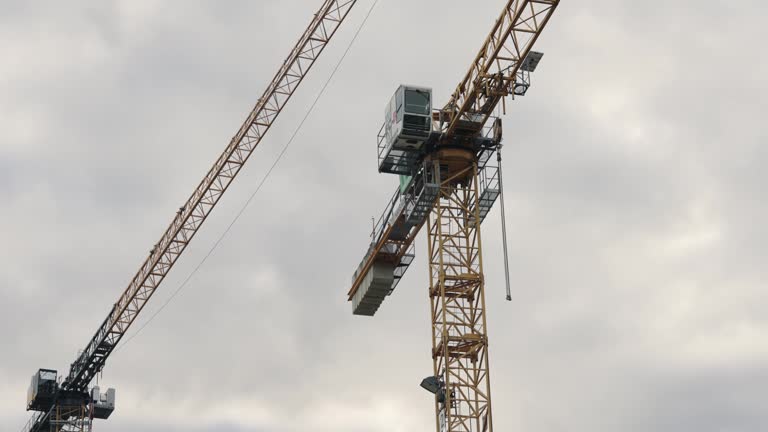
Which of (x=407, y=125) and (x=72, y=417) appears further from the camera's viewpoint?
(x=72, y=417)

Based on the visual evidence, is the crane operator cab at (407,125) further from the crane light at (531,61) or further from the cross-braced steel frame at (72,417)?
the cross-braced steel frame at (72,417)

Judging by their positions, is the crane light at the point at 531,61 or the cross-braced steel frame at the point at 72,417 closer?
the crane light at the point at 531,61

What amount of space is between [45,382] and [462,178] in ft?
233

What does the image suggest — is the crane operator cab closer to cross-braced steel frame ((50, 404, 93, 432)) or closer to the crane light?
the crane light

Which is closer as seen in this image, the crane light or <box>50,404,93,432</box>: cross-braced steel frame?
Result: the crane light

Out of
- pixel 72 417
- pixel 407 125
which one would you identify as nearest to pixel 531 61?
pixel 407 125

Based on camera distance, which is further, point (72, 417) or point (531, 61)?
point (72, 417)

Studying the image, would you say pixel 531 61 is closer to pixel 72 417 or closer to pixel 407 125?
pixel 407 125

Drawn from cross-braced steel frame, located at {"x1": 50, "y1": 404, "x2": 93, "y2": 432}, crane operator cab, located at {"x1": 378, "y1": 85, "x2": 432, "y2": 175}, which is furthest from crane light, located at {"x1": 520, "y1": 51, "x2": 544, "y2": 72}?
cross-braced steel frame, located at {"x1": 50, "y1": 404, "x2": 93, "y2": 432}

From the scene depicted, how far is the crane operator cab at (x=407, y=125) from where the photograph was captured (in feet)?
252

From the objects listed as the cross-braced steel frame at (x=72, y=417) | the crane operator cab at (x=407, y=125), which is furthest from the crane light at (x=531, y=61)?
the cross-braced steel frame at (x=72, y=417)

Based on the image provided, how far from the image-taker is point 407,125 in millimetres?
76750

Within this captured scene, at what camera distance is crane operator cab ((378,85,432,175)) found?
252 feet

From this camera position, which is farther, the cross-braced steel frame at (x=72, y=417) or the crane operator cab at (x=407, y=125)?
the cross-braced steel frame at (x=72, y=417)
